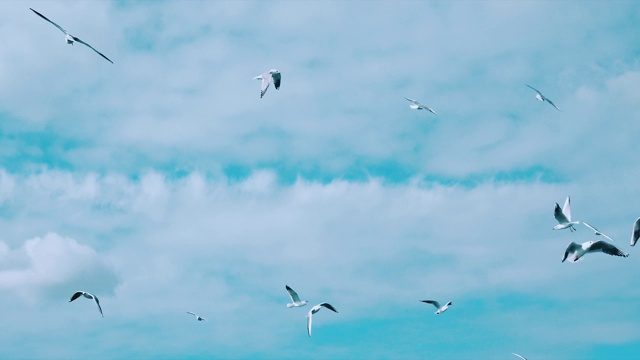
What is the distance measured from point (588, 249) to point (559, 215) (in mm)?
7683

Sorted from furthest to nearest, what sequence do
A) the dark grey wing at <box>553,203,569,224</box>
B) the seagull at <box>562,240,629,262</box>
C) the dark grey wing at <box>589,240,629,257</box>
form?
the dark grey wing at <box>553,203,569,224</box>
the seagull at <box>562,240,629,262</box>
the dark grey wing at <box>589,240,629,257</box>

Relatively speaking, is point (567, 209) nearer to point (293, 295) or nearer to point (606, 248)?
point (606, 248)

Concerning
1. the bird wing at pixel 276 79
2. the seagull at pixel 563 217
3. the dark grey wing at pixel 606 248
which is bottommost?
the dark grey wing at pixel 606 248

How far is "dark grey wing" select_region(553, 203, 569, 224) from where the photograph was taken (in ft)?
177

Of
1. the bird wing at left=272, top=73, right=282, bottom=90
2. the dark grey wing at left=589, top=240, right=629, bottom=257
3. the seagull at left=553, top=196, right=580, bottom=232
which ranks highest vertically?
the bird wing at left=272, top=73, right=282, bottom=90

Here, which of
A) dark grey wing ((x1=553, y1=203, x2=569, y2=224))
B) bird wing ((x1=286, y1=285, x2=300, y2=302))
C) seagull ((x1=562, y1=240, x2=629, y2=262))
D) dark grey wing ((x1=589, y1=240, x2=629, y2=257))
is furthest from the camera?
bird wing ((x1=286, y1=285, x2=300, y2=302))

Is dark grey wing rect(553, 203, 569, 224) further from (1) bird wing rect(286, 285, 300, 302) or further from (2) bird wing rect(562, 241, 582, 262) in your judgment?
(1) bird wing rect(286, 285, 300, 302)

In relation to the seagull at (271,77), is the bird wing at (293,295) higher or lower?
lower

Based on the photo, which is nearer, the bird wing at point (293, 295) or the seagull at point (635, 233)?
the seagull at point (635, 233)

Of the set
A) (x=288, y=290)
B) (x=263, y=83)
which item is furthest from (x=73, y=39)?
(x=288, y=290)

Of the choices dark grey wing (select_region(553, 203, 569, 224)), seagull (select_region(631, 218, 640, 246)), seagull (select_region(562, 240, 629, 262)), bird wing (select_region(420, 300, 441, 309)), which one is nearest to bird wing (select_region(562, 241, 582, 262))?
seagull (select_region(562, 240, 629, 262))

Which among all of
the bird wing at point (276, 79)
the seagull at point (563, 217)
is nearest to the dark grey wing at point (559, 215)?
the seagull at point (563, 217)

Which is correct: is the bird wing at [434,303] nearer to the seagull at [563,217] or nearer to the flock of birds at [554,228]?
the flock of birds at [554,228]

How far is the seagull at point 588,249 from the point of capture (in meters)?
46.4
